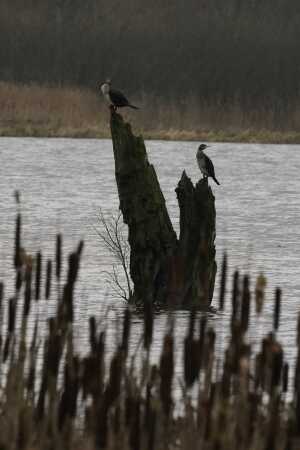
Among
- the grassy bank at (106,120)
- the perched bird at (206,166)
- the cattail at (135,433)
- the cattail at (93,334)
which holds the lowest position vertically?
the cattail at (135,433)

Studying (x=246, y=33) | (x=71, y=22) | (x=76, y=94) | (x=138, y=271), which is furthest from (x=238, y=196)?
(x=71, y=22)

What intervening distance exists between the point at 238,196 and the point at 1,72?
3027 centimetres

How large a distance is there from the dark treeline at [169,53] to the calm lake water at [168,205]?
6.11 meters

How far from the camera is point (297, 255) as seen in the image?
16984 mm

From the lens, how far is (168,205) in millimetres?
25328

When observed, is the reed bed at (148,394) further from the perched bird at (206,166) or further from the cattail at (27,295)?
the perched bird at (206,166)

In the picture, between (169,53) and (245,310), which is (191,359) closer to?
(245,310)

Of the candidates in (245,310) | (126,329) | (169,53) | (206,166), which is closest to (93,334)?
(126,329)

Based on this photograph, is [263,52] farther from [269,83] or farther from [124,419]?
[124,419]

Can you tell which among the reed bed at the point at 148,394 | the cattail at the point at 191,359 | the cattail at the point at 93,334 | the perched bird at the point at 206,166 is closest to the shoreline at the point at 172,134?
the perched bird at the point at 206,166

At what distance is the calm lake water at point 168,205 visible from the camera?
12.5 meters

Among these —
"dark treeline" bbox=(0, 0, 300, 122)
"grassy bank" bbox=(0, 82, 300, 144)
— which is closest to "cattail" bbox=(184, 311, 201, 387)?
"grassy bank" bbox=(0, 82, 300, 144)

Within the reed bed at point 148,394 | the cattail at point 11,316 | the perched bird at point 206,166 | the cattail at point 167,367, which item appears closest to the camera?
the cattail at point 167,367

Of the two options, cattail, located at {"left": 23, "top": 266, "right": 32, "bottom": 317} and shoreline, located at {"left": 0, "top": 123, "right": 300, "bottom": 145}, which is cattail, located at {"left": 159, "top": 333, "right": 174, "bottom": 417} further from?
shoreline, located at {"left": 0, "top": 123, "right": 300, "bottom": 145}
